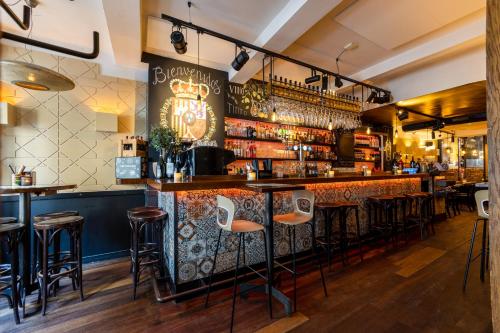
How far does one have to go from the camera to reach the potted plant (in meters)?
3.31

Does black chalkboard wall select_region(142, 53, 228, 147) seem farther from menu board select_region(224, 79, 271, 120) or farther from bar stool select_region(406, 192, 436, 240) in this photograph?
bar stool select_region(406, 192, 436, 240)

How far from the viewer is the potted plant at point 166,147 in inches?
130

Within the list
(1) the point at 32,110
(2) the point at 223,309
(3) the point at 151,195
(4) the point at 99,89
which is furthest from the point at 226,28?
(2) the point at 223,309

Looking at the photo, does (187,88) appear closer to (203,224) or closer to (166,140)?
(166,140)

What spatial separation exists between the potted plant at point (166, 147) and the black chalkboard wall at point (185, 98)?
0.67 meters

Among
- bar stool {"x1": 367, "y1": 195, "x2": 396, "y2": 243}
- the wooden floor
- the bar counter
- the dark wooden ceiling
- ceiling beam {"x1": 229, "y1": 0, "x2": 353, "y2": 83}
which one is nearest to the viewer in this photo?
the wooden floor

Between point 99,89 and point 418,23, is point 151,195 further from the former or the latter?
point 418,23

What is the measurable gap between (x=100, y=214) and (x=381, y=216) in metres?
4.96

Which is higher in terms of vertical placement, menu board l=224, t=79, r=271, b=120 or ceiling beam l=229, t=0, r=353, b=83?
ceiling beam l=229, t=0, r=353, b=83

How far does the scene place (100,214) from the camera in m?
3.56

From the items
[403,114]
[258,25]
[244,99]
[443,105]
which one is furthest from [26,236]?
[443,105]

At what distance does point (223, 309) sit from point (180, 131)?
3024mm

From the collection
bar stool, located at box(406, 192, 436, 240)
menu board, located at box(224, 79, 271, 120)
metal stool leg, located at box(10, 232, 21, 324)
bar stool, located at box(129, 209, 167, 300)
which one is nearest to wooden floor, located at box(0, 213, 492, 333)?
metal stool leg, located at box(10, 232, 21, 324)

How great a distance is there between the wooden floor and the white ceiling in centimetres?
313
